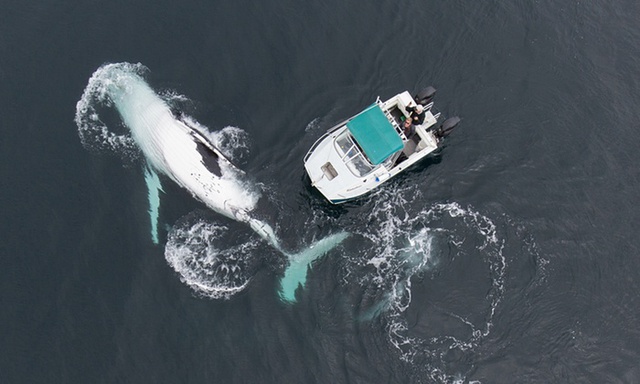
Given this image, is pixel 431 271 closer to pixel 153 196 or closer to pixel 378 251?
pixel 378 251

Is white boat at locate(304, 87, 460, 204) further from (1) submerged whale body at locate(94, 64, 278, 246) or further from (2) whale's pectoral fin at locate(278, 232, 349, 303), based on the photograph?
(1) submerged whale body at locate(94, 64, 278, 246)

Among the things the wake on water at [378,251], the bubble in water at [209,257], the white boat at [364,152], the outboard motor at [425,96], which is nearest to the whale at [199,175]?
the wake on water at [378,251]

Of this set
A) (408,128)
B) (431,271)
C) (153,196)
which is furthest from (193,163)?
(431,271)

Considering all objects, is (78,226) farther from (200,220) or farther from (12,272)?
(200,220)

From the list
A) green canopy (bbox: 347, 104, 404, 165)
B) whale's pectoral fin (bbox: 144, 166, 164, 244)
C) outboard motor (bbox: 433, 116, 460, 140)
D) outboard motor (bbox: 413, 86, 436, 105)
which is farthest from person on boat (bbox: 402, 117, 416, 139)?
whale's pectoral fin (bbox: 144, 166, 164, 244)

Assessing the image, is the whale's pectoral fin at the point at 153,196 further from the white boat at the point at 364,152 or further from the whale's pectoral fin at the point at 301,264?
the white boat at the point at 364,152
